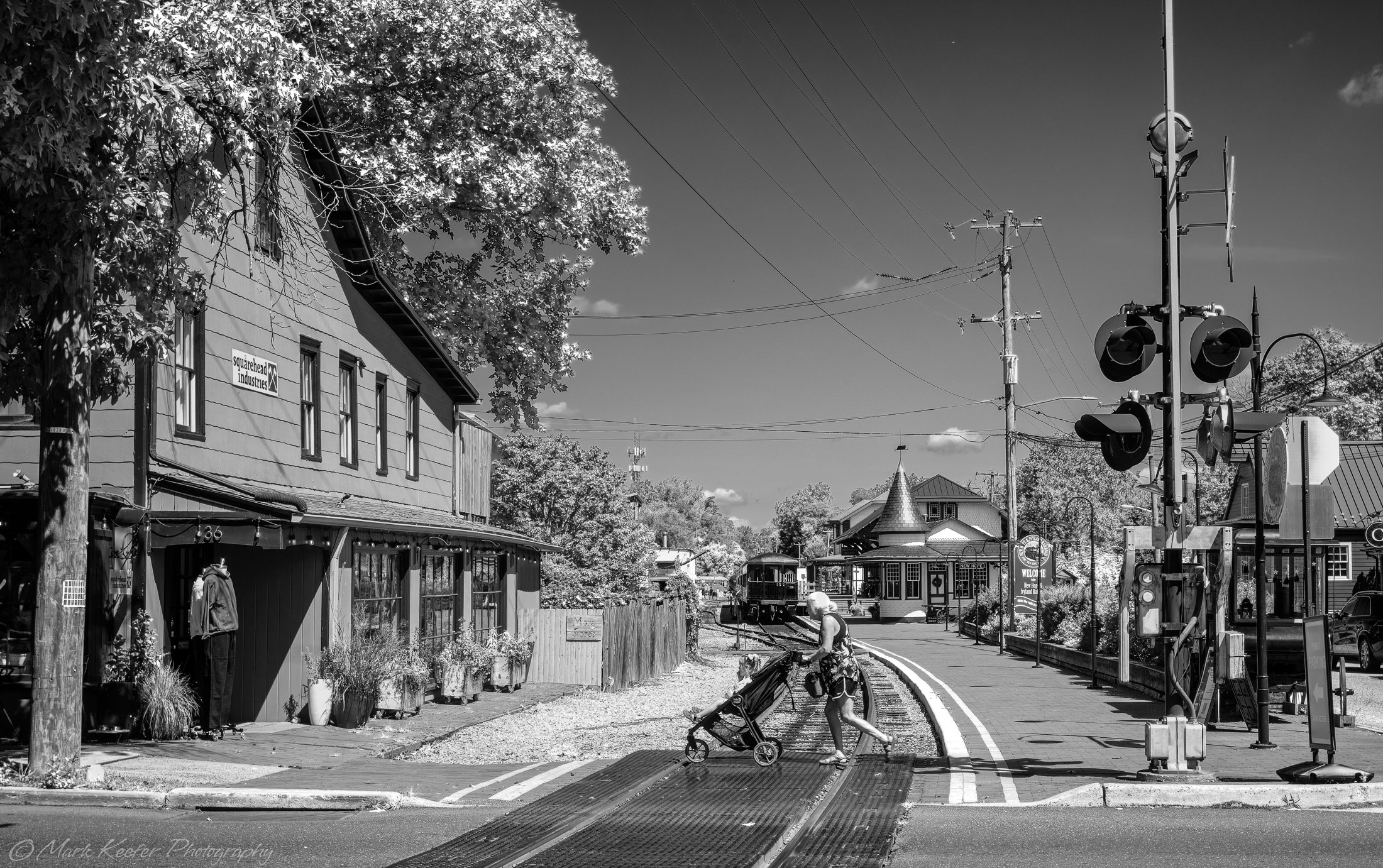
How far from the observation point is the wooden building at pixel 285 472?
1456cm

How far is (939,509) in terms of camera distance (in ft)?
309

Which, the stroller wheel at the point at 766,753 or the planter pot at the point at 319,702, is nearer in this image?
the stroller wheel at the point at 766,753

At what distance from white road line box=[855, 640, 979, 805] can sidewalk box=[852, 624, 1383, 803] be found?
7 centimetres

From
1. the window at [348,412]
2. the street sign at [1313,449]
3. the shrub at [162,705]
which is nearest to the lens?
the street sign at [1313,449]

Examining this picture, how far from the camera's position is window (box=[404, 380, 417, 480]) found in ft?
76.5

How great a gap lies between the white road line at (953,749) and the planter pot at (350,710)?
702 centimetres

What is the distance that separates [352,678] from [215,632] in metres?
2.16

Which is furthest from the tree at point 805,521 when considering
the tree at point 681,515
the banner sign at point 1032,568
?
the banner sign at point 1032,568

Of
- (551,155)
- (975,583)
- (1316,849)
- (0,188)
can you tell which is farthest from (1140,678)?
(975,583)

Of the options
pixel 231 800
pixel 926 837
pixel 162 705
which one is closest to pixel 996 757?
pixel 926 837

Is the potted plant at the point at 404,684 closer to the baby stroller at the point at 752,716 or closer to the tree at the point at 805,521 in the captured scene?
the baby stroller at the point at 752,716

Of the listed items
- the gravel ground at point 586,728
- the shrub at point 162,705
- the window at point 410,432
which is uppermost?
the window at point 410,432

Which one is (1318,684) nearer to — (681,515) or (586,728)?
(586,728)

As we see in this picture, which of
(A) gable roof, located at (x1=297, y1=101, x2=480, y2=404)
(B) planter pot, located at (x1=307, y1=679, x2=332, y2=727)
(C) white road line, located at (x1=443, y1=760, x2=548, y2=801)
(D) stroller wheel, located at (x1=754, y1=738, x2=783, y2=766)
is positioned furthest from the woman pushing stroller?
(A) gable roof, located at (x1=297, y1=101, x2=480, y2=404)
